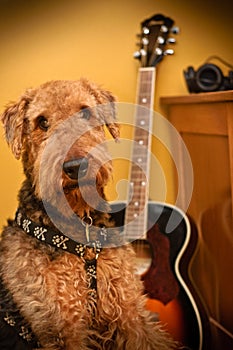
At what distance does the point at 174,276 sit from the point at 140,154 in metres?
0.28

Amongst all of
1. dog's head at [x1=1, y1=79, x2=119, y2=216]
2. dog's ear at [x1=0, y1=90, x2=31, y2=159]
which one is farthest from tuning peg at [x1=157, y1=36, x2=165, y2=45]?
dog's ear at [x1=0, y1=90, x2=31, y2=159]

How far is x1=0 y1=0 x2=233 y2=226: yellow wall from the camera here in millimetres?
972

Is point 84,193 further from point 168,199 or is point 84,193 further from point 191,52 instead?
point 191,52

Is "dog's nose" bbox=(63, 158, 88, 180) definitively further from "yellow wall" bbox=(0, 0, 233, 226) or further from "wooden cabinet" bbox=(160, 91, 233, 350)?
"wooden cabinet" bbox=(160, 91, 233, 350)

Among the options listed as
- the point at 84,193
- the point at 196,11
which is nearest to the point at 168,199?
the point at 84,193

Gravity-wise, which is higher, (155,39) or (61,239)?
(155,39)

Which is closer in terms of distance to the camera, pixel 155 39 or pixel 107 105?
pixel 107 105

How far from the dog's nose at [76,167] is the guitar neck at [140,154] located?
0.21m

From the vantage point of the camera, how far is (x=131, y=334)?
963 mm

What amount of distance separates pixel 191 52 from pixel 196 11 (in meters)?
0.09

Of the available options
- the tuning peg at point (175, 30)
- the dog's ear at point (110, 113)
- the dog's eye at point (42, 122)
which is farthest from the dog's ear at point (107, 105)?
the tuning peg at point (175, 30)

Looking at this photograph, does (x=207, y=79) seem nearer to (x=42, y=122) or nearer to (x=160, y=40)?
(x=160, y=40)

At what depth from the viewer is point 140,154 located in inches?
40.8

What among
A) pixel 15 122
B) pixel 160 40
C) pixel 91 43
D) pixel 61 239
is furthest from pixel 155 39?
pixel 61 239
